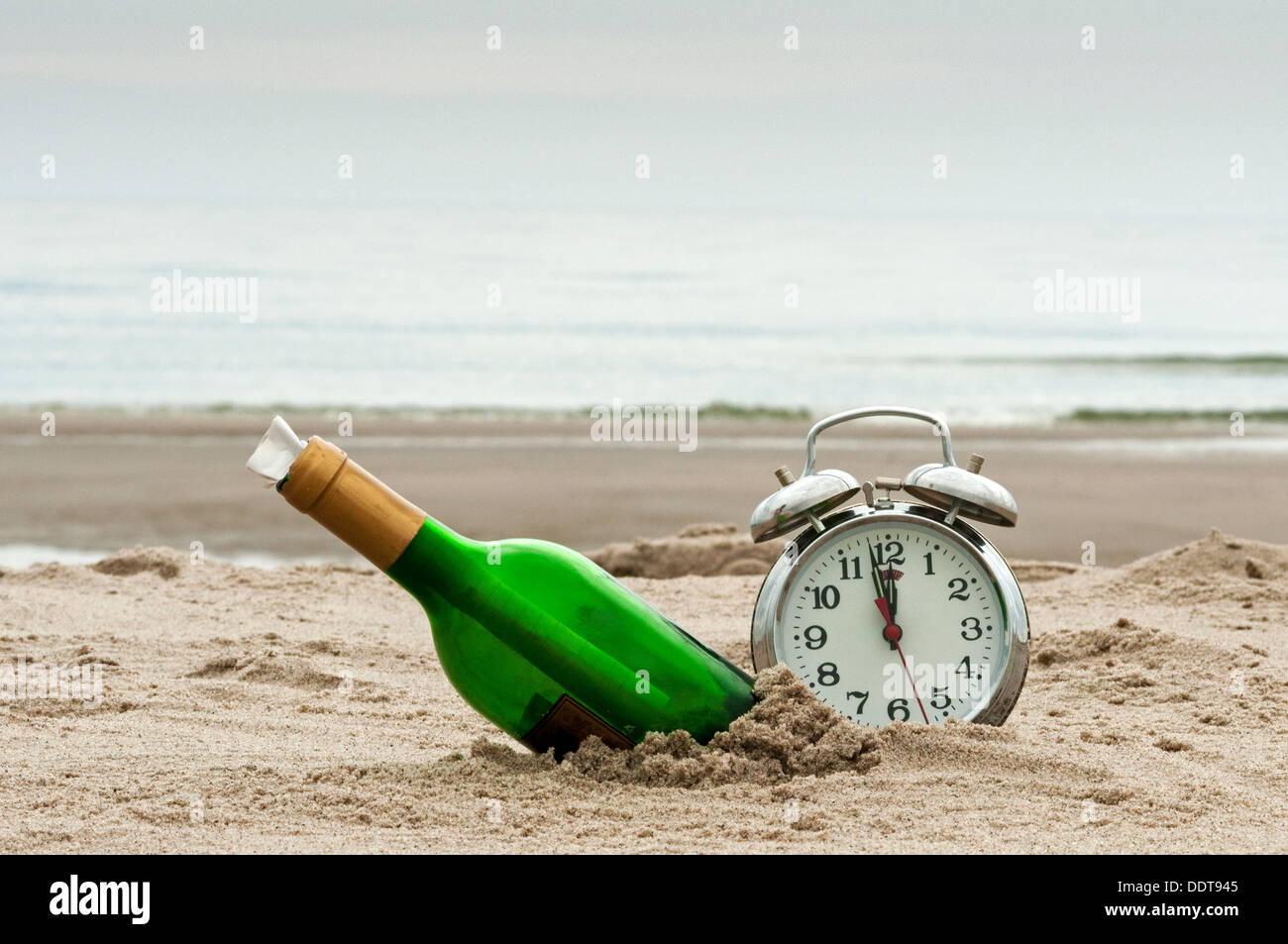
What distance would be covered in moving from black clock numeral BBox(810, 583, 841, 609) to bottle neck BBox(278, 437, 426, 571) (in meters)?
0.92

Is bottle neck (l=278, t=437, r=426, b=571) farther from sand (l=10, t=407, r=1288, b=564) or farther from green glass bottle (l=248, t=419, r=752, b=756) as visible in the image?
sand (l=10, t=407, r=1288, b=564)

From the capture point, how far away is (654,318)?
23.3 m

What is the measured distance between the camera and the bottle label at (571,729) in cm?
302

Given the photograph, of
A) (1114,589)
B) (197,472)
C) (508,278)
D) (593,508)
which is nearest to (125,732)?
(1114,589)

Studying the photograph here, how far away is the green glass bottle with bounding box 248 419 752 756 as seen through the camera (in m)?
3.00

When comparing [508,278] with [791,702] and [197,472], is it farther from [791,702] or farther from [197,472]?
[791,702]

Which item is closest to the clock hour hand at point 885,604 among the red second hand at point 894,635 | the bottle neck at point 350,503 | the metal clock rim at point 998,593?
the red second hand at point 894,635

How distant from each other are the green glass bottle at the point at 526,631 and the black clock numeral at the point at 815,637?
26 centimetres

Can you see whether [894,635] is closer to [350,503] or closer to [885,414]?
[885,414]

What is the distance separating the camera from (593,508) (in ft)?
29.7

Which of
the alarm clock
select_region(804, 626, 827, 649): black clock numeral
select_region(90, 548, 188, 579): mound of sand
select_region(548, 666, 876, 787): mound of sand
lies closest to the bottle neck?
select_region(548, 666, 876, 787): mound of sand

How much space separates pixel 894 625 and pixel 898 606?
0.05 metres

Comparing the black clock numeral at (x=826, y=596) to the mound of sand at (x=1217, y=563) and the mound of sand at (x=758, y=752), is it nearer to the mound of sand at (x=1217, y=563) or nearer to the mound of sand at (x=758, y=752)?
the mound of sand at (x=758, y=752)

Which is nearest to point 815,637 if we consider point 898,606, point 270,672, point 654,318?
point 898,606
